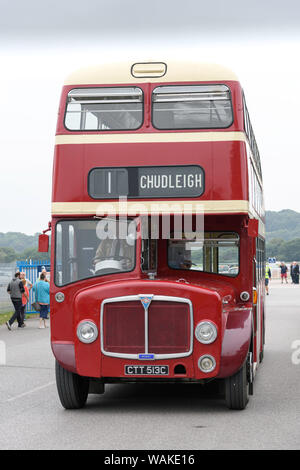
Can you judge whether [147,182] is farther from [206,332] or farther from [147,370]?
[147,370]

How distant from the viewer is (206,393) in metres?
11.6

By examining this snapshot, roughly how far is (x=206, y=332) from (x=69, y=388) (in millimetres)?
1735

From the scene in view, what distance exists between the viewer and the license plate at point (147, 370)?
9539 mm

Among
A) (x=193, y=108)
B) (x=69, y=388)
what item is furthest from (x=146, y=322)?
(x=193, y=108)

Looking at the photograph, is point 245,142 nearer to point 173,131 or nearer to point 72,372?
point 173,131

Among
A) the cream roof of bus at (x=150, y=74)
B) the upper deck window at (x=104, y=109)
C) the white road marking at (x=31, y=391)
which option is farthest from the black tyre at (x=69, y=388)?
the cream roof of bus at (x=150, y=74)

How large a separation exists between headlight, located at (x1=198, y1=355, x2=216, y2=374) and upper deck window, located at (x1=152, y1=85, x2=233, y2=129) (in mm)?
2638

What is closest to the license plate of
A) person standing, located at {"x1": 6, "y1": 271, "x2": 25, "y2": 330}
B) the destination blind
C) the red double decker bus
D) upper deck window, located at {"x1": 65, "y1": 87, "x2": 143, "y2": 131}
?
the red double decker bus

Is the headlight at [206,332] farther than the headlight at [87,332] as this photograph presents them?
No

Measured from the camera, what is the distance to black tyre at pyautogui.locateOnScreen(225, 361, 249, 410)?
9.89 metres

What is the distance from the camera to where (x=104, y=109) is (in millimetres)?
10492

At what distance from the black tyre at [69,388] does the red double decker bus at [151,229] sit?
0.02 meters

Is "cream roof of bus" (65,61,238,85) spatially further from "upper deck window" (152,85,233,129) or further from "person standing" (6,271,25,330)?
"person standing" (6,271,25,330)

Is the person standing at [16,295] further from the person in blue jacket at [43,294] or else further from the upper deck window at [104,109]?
the upper deck window at [104,109]
